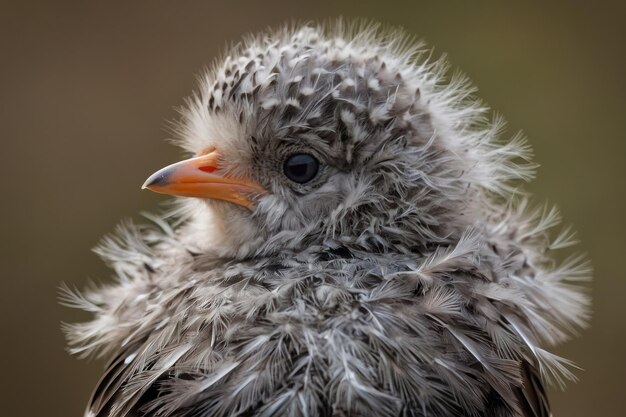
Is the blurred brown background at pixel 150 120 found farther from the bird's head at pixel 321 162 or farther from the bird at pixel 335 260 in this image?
the bird's head at pixel 321 162

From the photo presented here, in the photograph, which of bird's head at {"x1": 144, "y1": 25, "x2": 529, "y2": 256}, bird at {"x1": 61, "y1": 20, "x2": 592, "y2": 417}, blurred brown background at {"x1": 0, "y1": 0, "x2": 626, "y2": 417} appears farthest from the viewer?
blurred brown background at {"x1": 0, "y1": 0, "x2": 626, "y2": 417}

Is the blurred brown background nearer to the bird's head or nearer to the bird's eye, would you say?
the bird's head

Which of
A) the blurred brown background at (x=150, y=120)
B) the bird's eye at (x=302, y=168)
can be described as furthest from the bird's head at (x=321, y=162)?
the blurred brown background at (x=150, y=120)

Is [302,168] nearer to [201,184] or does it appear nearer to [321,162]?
[321,162]

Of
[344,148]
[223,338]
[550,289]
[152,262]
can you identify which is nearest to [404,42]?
[344,148]

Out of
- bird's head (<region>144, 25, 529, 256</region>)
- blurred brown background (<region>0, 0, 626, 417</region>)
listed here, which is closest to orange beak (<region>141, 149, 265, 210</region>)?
bird's head (<region>144, 25, 529, 256</region>)

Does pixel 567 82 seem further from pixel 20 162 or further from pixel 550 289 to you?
pixel 20 162

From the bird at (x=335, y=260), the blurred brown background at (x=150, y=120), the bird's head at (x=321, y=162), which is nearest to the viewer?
the bird at (x=335, y=260)

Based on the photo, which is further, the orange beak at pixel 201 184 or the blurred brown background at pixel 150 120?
the blurred brown background at pixel 150 120
